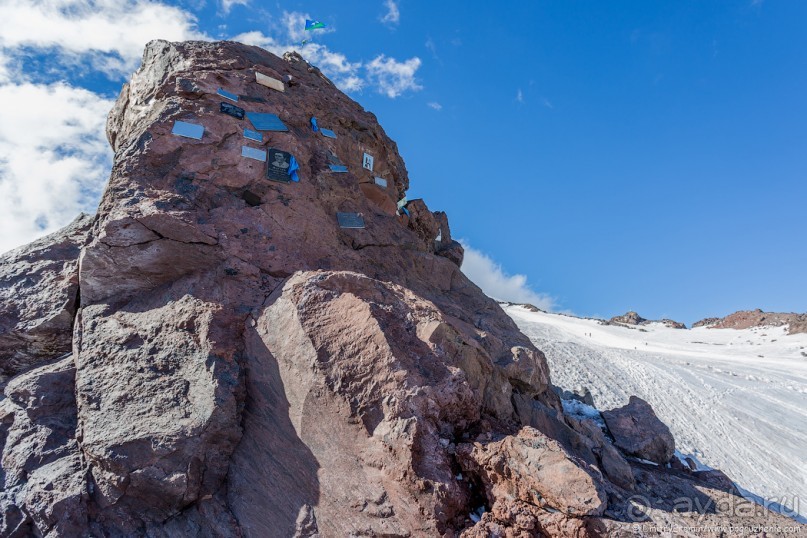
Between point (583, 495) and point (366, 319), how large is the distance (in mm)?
2572

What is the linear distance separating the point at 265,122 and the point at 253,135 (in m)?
0.42

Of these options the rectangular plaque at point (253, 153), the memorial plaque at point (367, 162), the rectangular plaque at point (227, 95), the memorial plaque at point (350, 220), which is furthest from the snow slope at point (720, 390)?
the rectangular plaque at point (227, 95)

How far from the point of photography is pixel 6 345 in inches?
222

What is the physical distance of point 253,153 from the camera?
22.8 feet

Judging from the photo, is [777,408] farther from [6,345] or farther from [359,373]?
[6,345]

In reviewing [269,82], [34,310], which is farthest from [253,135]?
[34,310]

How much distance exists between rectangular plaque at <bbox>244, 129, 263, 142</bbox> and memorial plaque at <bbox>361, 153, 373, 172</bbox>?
8.14ft

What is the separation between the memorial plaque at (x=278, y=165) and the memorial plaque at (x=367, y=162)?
2.32m

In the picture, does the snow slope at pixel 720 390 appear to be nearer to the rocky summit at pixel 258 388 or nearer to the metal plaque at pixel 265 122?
the rocky summit at pixel 258 388

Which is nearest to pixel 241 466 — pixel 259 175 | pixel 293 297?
pixel 293 297

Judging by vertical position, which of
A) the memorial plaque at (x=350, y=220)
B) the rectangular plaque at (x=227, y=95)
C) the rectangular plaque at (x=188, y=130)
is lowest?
the memorial plaque at (x=350, y=220)

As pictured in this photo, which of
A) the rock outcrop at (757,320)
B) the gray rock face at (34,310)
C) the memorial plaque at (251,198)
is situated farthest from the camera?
the rock outcrop at (757,320)

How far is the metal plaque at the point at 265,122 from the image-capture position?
24.1 feet

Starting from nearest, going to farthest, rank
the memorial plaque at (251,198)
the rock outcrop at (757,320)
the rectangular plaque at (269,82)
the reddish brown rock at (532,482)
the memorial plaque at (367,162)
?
the reddish brown rock at (532,482) < the memorial plaque at (251,198) < the rectangular plaque at (269,82) < the memorial plaque at (367,162) < the rock outcrop at (757,320)
